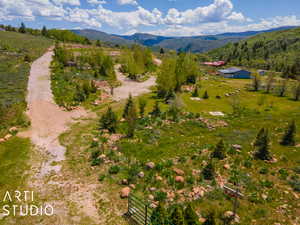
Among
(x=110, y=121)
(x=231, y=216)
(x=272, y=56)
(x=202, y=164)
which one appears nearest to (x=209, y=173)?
(x=202, y=164)

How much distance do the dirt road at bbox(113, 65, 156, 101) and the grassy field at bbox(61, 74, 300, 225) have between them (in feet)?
33.3

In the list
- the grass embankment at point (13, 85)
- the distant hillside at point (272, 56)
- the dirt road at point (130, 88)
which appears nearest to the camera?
the grass embankment at point (13, 85)

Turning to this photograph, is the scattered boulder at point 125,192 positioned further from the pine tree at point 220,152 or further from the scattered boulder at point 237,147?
the scattered boulder at point 237,147

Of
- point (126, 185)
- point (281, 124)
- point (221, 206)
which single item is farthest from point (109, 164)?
point (281, 124)

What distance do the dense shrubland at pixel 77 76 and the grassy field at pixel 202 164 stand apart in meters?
9.45

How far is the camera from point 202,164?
15.7 metres

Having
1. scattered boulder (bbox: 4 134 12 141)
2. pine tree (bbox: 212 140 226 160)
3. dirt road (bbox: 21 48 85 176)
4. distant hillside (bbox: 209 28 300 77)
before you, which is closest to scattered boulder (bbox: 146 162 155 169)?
pine tree (bbox: 212 140 226 160)

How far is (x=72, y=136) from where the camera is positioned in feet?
67.5

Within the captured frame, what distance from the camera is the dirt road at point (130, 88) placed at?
37294 millimetres

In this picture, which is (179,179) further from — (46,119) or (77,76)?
(77,76)

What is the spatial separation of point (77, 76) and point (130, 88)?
12871 mm

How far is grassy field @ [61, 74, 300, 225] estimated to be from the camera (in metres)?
11.8

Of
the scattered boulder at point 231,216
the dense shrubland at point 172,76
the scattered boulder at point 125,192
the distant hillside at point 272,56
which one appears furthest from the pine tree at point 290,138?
the distant hillside at point 272,56

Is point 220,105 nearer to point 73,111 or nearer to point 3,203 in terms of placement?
point 73,111
